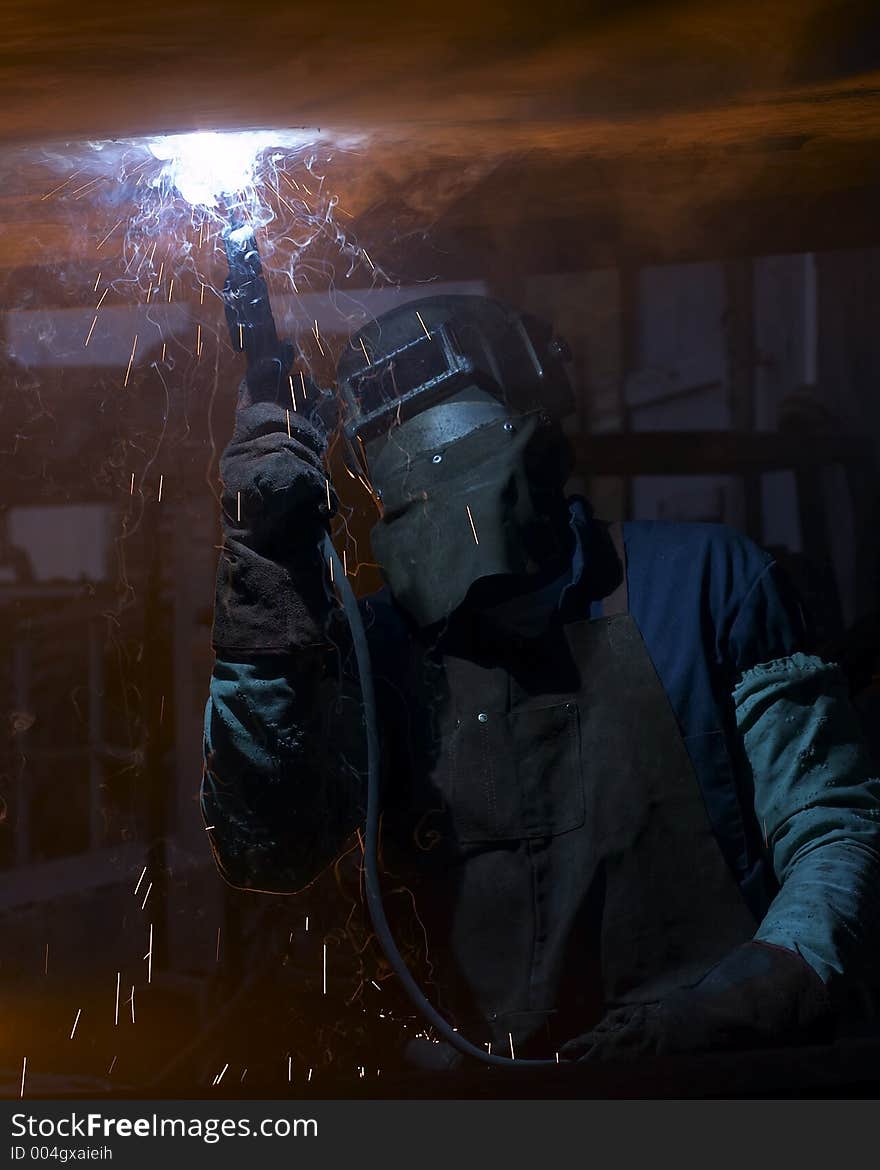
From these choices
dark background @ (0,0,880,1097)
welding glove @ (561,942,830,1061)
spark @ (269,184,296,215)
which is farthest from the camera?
spark @ (269,184,296,215)

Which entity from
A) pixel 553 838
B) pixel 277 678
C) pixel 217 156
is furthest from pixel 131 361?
pixel 553 838

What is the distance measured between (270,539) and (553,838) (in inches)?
19.8

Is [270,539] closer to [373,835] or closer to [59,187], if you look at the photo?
[373,835]

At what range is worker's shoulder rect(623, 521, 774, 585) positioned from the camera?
134 centimetres

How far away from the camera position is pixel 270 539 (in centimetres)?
122

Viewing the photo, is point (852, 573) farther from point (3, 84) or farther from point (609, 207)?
point (3, 84)

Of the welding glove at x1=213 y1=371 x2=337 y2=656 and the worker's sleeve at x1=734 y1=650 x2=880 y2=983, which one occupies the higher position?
the welding glove at x1=213 y1=371 x2=337 y2=656

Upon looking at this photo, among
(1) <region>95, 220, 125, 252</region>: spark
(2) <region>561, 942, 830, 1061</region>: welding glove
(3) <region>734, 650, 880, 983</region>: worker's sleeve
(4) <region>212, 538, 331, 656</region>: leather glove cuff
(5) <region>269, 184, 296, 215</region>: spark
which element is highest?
(5) <region>269, 184, 296, 215</region>: spark

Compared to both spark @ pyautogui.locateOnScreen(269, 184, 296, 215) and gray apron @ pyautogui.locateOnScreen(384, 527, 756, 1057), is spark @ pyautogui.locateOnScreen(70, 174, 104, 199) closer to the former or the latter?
spark @ pyautogui.locateOnScreen(269, 184, 296, 215)

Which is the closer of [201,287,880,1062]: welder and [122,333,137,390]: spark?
[201,287,880,1062]: welder

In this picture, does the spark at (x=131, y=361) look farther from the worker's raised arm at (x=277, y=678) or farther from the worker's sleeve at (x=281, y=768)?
the worker's sleeve at (x=281, y=768)

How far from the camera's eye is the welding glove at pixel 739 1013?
1117 mm

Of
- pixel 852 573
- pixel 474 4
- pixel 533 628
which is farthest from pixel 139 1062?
pixel 474 4

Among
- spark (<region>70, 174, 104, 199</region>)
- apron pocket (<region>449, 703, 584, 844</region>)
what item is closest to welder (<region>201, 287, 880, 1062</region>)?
apron pocket (<region>449, 703, 584, 844</region>)
